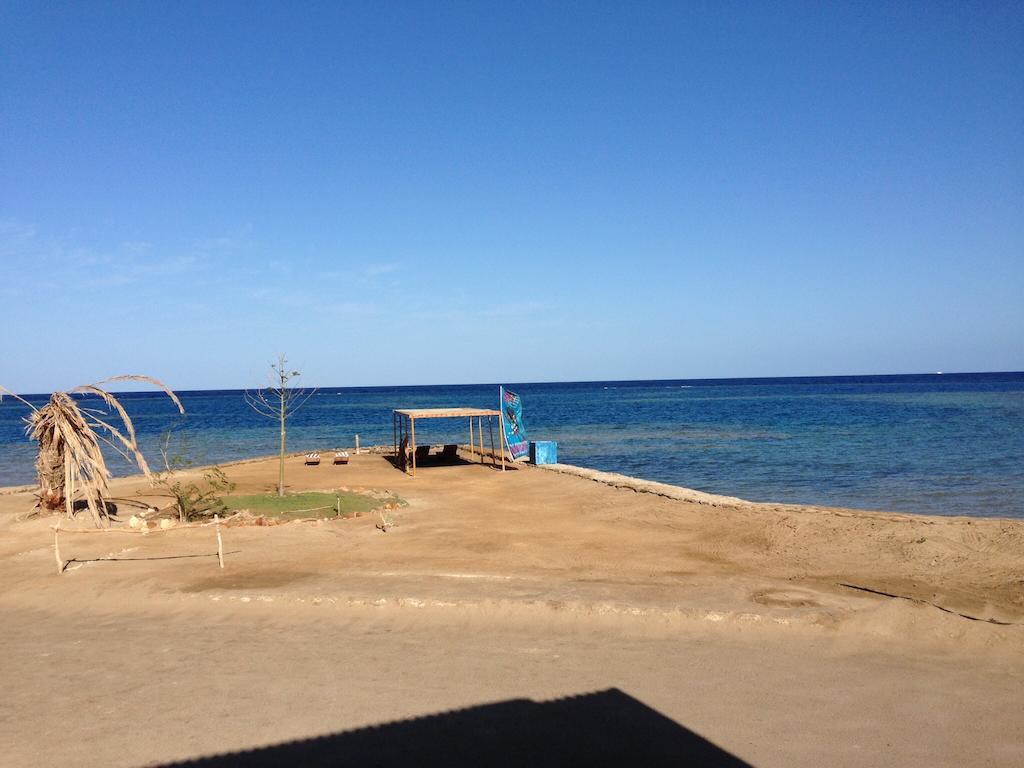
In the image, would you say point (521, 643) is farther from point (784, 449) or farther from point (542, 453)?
point (784, 449)

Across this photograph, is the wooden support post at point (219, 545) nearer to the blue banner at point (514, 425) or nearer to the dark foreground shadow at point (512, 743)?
the dark foreground shadow at point (512, 743)

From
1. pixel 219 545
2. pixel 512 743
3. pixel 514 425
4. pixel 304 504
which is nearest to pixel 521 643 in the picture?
pixel 512 743

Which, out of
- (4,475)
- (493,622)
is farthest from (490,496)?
(4,475)

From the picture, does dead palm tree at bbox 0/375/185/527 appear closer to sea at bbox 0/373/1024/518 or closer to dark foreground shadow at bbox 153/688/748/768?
sea at bbox 0/373/1024/518

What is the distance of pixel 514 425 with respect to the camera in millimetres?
26953

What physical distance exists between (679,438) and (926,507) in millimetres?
23886

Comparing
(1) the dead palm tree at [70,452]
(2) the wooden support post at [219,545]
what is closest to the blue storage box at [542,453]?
(2) the wooden support post at [219,545]

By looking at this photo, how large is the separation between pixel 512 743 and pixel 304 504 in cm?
1211

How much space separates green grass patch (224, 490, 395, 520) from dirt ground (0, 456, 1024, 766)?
1370 mm

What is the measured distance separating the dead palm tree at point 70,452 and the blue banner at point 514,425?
13.0 meters

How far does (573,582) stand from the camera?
11.0m

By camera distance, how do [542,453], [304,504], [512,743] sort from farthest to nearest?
[542,453] < [304,504] < [512,743]

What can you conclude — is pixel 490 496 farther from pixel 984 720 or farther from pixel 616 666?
pixel 984 720

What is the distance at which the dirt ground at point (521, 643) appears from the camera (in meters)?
6.32
